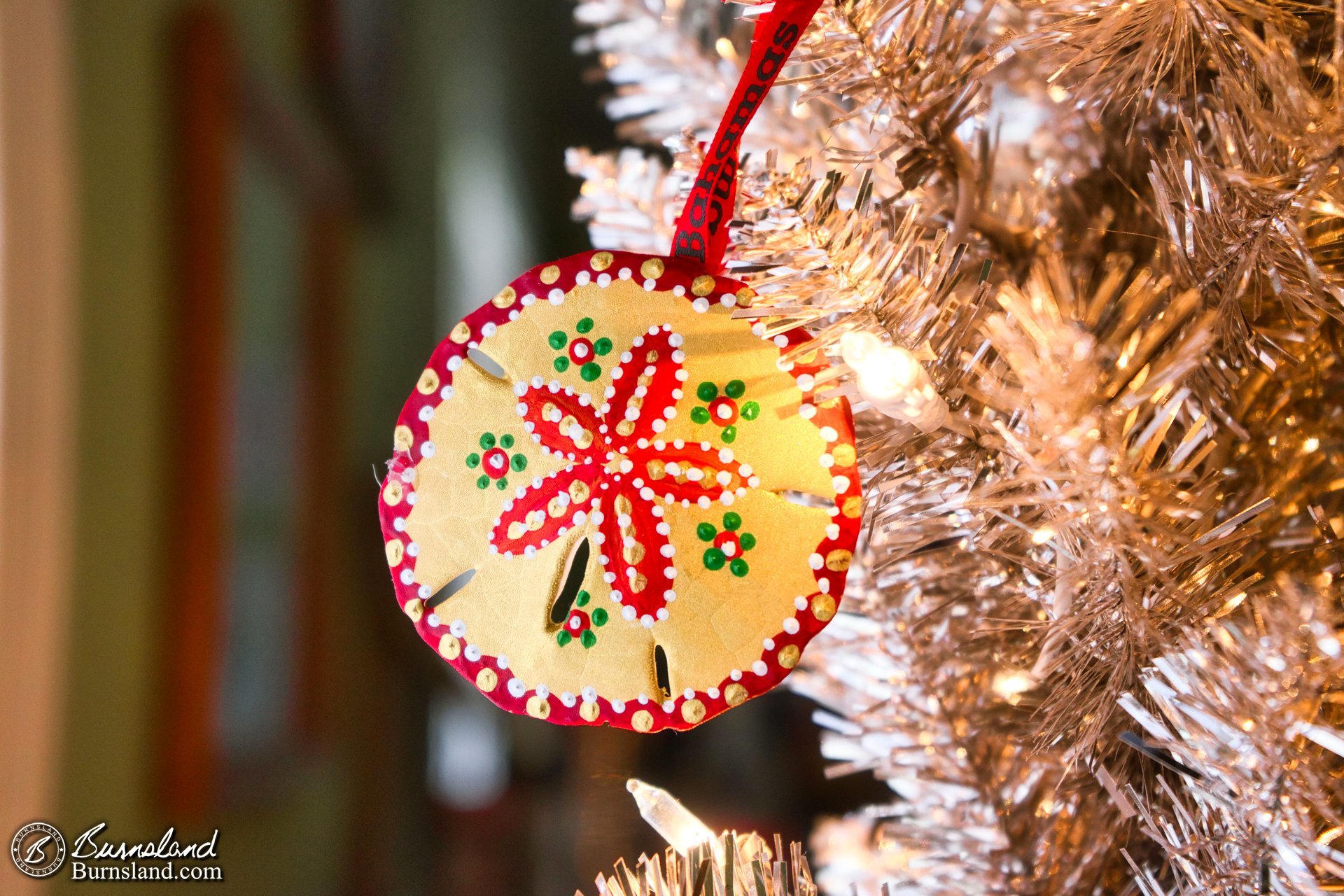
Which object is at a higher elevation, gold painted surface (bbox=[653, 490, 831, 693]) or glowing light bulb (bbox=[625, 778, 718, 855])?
gold painted surface (bbox=[653, 490, 831, 693])

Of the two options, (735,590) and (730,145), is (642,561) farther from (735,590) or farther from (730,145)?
(730,145)

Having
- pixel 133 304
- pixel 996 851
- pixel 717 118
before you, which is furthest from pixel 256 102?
pixel 996 851

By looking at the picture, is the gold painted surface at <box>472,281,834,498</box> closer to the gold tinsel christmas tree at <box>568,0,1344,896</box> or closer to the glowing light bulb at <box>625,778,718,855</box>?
the gold tinsel christmas tree at <box>568,0,1344,896</box>

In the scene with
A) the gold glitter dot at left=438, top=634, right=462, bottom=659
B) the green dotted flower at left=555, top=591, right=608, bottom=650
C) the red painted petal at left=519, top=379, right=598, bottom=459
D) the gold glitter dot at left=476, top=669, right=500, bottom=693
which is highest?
the red painted petal at left=519, top=379, right=598, bottom=459

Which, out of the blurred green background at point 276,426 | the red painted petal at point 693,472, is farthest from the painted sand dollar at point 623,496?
the blurred green background at point 276,426

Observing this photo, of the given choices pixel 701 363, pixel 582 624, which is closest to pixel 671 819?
pixel 582 624

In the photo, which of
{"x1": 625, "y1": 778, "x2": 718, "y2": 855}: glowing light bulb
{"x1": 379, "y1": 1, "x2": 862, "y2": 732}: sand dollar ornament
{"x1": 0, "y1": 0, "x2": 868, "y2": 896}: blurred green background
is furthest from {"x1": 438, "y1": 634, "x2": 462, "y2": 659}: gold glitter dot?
{"x1": 0, "y1": 0, "x2": 868, "y2": 896}: blurred green background

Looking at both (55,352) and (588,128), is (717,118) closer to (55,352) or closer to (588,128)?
(588,128)
